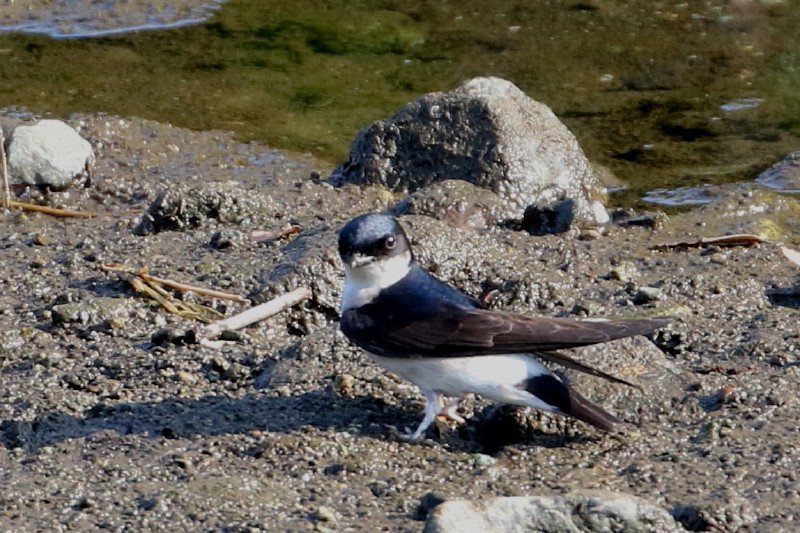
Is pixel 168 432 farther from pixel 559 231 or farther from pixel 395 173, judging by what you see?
pixel 395 173

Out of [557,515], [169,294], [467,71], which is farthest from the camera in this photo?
[467,71]

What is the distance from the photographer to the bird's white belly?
362 cm

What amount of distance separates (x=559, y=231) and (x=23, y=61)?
4603 millimetres

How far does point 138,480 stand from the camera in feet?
11.1

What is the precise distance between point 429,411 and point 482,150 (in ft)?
8.76

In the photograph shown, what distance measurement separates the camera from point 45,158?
649 cm

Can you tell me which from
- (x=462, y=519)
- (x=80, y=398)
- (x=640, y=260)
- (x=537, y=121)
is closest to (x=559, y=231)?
(x=640, y=260)

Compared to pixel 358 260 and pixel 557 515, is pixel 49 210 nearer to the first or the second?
pixel 358 260

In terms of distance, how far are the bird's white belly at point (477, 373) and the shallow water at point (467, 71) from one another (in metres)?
3.10

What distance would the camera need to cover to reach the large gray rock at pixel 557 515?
2.85 meters

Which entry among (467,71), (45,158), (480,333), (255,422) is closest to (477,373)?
(480,333)

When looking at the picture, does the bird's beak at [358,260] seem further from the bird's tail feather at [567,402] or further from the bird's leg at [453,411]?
the bird's tail feather at [567,402]

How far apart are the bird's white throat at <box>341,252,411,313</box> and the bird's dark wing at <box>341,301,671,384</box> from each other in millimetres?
133

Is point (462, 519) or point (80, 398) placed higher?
point (462, 519)
